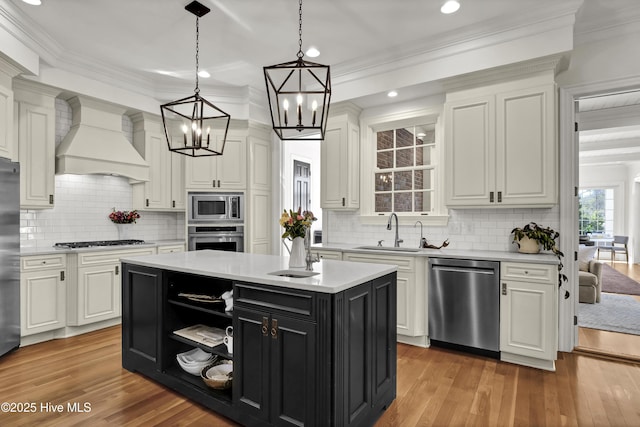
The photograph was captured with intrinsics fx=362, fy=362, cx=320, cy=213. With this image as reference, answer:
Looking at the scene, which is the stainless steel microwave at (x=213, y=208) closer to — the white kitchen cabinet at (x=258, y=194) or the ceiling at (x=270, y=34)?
the white kitchen cabinet at (x=258, y=194)

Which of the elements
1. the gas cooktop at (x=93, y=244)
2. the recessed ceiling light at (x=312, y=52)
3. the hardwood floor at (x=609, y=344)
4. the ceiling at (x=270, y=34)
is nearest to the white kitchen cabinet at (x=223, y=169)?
the ceiling at (x=270, y=34)

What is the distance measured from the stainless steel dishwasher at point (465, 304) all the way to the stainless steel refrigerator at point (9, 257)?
3951 mm

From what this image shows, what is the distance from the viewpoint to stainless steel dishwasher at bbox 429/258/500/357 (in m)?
3.28

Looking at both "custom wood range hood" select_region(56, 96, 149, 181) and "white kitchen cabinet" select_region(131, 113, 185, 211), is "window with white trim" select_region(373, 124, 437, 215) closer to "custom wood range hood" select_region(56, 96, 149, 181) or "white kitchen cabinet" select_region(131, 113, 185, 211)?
"white kitchen cabinet" select_region(131, 113, 185, 211)

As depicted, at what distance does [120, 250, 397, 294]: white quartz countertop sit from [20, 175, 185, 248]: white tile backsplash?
2.00 meters

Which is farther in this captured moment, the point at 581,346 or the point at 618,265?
the point at 618,265

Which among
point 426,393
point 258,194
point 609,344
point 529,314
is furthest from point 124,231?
point 609,344

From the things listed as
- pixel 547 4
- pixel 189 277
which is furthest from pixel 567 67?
pixel 189 277

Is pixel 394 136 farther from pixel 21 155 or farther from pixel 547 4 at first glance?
pixel 21 155

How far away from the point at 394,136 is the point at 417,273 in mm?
1930

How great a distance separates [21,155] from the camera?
3.79 m

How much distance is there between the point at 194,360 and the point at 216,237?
101 inches

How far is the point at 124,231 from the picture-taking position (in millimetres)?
5016

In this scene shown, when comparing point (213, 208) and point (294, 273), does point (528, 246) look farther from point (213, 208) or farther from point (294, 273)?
point (213, 208)
